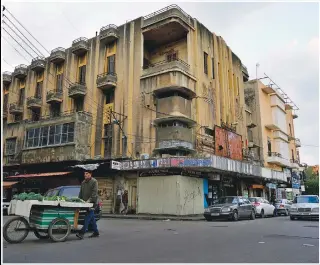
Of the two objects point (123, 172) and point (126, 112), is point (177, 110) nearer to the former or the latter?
point (126, 112)

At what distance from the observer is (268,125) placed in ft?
138

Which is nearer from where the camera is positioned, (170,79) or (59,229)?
(59,229)

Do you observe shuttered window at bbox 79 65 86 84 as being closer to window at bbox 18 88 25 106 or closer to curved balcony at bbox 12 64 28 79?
curved balcony at bbox 12 64 28 79

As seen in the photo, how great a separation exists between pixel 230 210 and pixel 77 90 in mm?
19346

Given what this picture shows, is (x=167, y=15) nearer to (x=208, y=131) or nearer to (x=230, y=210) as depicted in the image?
(x=208, y=131)

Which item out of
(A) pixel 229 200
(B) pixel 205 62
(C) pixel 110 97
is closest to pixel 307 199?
(A) pixel 229 200

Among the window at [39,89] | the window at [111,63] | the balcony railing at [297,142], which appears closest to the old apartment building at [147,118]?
the window at [111,63]

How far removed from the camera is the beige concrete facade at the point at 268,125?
4078 cm

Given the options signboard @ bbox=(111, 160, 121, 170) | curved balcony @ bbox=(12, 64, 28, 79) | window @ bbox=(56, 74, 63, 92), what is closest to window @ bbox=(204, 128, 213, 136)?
signboard @ bbox=(111, 160, 121, 170)

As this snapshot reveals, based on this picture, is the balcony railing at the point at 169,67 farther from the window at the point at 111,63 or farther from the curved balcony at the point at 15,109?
the curved balcony at the point at 15,109

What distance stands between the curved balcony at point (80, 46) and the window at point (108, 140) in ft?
29.1

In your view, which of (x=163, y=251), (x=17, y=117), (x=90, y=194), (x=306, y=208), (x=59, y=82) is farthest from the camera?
(x=17, y=117)

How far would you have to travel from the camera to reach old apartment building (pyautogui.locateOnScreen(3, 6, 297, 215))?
86.1ft

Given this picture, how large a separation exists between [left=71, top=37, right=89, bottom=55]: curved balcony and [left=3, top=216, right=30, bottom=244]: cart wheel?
2673cm
